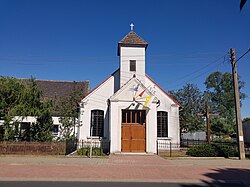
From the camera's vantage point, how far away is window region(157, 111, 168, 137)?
73.6ft

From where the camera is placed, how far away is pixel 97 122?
22.8m

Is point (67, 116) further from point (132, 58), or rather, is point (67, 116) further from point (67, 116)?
point (132, 58)

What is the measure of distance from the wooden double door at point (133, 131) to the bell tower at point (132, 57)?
219 inches

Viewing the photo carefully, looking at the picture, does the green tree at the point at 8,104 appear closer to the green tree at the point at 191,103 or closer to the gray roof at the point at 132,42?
the gray roof at the point at 132,42

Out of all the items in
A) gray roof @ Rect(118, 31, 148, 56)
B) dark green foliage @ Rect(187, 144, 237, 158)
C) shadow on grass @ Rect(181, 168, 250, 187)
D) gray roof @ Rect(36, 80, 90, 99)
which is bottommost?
shadow on grass @ Rect(181, 168, 250, 187)

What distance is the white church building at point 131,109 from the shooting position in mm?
17797

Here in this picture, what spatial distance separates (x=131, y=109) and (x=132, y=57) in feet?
22.9

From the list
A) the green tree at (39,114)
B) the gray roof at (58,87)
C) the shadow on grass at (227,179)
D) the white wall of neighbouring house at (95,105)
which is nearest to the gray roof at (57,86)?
the gray roof at (58,87)

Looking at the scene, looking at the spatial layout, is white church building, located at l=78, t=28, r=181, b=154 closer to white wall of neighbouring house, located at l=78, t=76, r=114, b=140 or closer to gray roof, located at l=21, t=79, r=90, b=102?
white wall of neighbouring house, located at l=78, t=76, r=114, b=140

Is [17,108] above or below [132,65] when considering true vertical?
below

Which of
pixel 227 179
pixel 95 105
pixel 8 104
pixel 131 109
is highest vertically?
pixel 95 105

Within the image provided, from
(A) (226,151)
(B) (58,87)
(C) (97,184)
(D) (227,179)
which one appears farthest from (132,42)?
(C) (97,184)

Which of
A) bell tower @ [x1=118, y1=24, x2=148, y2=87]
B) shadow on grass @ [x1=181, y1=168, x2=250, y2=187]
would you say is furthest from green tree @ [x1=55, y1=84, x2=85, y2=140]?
shadow on grass @ [x1=181, y1=168, x2=250, y2=187]

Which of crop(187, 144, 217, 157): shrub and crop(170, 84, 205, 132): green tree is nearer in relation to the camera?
crop(187, 144, 217, 157): shrub
